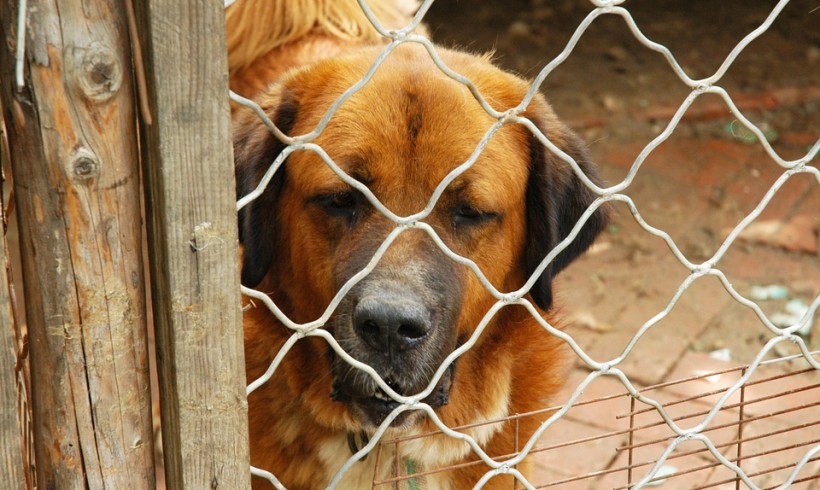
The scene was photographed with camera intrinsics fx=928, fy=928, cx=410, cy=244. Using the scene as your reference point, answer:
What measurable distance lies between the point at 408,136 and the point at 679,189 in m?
3.59

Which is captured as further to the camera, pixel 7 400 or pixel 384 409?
pixel 384 409

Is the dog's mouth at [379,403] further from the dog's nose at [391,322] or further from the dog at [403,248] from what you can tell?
the dog's nose at [391,322]

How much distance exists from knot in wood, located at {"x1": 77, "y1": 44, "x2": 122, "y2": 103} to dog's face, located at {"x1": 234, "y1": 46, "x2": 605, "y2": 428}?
0.89 m

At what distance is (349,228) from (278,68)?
2.00 meters

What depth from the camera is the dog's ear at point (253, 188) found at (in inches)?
107

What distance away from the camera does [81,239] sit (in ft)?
4.99

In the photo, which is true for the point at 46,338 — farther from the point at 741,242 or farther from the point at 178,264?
the point at 741,242

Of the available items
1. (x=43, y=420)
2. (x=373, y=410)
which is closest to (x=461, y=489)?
(x=373, y=410)

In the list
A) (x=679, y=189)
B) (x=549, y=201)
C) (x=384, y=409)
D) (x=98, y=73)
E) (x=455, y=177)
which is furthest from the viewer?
(x=679, y=189)

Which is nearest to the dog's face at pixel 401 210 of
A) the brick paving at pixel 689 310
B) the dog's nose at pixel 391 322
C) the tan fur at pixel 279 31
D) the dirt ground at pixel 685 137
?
the dog's nose at pixel 391 322

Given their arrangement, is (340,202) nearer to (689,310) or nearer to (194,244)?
(194,244)

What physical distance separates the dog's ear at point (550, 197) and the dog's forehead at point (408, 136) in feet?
0.30

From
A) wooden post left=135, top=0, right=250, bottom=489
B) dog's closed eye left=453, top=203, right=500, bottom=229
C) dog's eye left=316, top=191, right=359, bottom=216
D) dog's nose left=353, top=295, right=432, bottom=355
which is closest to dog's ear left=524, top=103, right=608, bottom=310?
dog's closed eye left=453, top=203, right=500, bottom=229

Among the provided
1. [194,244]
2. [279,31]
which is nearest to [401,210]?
[194,244]
